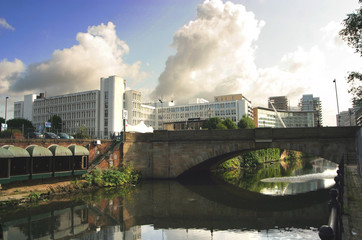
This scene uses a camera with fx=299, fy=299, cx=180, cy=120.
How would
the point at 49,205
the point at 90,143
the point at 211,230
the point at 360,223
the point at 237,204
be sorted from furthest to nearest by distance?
the point at 90,143 → the point at 237,204 → the point at 49,205 → the point at 211,230 → the point at 360,223

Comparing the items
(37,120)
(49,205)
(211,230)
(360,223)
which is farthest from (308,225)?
(37,120)

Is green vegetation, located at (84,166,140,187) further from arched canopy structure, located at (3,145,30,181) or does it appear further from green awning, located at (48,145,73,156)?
arched canopy structure, located at (3,145,30,181)

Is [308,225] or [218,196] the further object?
[218,196]

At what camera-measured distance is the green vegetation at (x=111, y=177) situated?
107ft

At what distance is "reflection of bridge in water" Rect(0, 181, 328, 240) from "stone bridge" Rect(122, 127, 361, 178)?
7536 millimetres

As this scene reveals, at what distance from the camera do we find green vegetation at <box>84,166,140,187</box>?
107 feet

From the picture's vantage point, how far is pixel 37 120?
439 ft

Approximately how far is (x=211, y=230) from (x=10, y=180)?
1778cm

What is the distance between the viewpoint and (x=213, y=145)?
3784 centimetres

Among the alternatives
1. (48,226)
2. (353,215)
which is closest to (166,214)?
(48,226)

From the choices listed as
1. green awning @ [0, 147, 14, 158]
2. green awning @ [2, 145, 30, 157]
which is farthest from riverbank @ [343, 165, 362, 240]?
green awning @ [2, 145, 30, 157]

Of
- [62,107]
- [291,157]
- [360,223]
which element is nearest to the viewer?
[360,223]

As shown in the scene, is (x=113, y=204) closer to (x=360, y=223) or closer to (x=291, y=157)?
(x=360, y=223)

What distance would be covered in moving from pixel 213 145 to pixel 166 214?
17.5 metres
